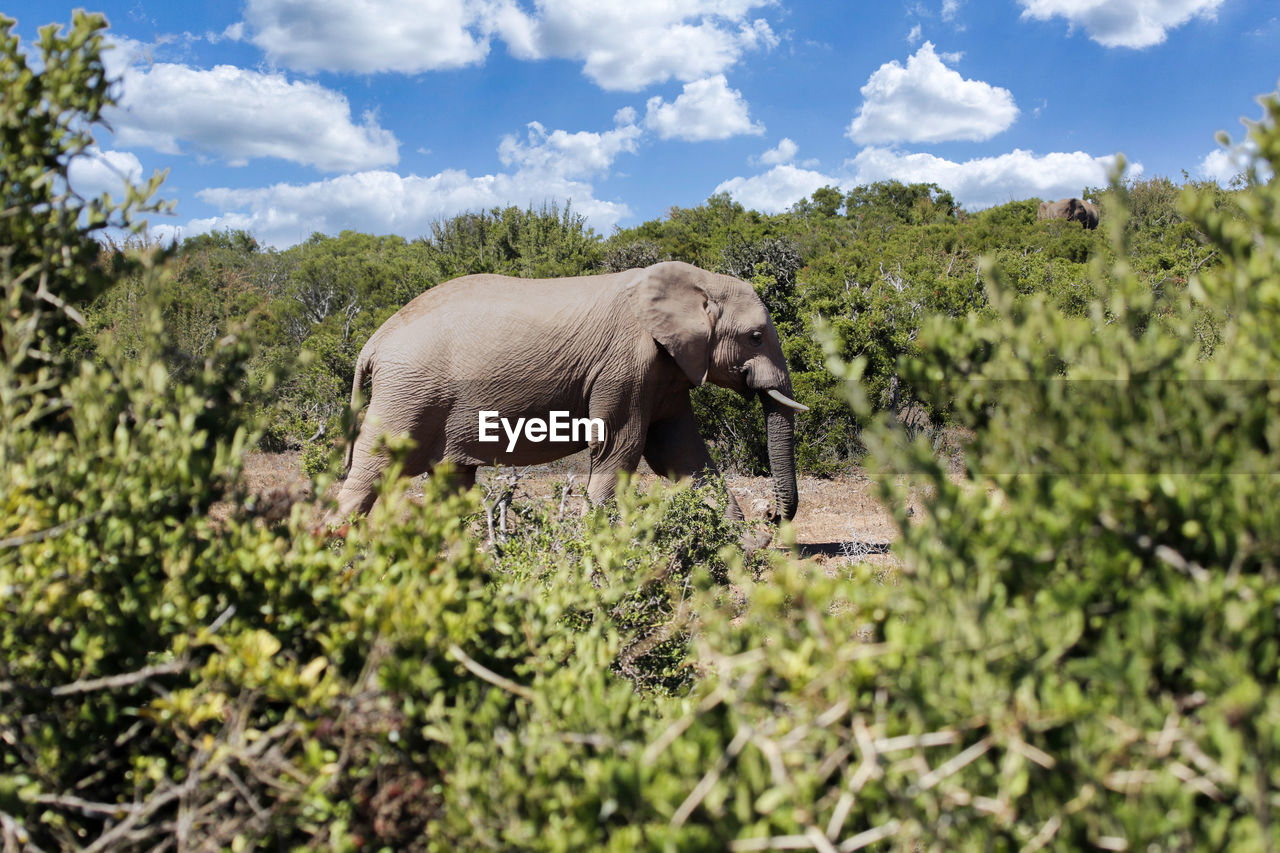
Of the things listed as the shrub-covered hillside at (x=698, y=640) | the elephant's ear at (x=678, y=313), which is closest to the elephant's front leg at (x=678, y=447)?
the elephant's ear at (x=678, y=313)

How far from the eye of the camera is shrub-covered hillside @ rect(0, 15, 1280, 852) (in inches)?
53.3

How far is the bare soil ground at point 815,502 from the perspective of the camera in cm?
757

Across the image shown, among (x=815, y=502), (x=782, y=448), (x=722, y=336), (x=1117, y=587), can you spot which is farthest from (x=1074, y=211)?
(x=1117, y=587)

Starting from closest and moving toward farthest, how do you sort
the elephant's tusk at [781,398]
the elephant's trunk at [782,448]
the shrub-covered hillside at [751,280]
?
1. the elephant's tusk at [781,398]
2. the elephant's trunk at [782,448]
3. the shrub-covered hillside at [751,280]

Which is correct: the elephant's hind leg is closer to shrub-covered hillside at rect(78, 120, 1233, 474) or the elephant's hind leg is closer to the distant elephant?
shrub-covered hillside at rect(78, 120, 1233, 474)

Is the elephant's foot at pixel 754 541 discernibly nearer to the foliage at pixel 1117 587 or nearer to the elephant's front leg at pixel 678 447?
the elephant's front leg at pixel 678 447

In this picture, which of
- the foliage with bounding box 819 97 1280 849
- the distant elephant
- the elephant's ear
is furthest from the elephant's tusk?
the distant elephant

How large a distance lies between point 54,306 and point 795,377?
474 inches

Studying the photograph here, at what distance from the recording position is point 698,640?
1.78 metres

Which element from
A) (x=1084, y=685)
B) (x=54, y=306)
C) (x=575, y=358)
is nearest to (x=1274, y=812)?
(x=1084, y=685)

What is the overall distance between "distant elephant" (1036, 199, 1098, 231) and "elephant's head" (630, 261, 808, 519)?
41.5m

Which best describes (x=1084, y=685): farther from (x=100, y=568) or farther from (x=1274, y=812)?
(x=100, y=568)

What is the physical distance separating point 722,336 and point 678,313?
0.49 metres

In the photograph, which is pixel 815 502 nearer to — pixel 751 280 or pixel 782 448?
pixel 782 448
